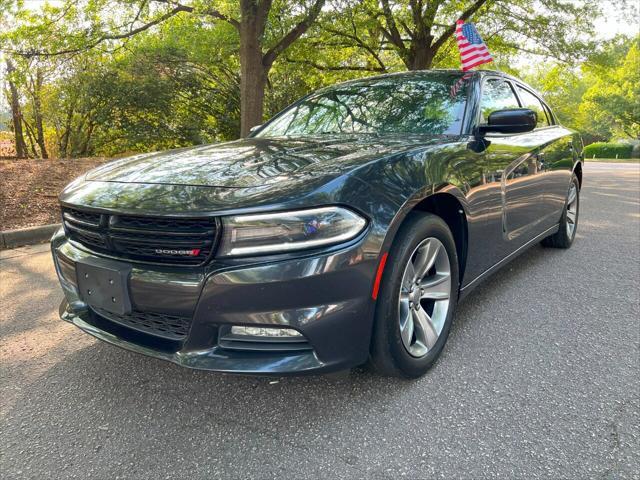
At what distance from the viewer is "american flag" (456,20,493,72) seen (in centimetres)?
961

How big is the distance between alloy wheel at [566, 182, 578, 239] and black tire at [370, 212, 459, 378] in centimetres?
299

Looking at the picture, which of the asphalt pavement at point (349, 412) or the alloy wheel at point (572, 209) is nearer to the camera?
the asphalt pavement at point (349, 412)

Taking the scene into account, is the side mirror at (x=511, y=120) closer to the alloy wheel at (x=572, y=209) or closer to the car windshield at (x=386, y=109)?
the car windshield at (x=386, y=109)

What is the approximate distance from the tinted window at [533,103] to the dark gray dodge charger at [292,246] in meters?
1.30

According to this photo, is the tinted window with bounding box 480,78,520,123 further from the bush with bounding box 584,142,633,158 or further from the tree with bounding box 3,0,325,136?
the bush with bounding box 584,142,633,158

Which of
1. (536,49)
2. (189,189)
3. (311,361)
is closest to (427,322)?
(311,361)

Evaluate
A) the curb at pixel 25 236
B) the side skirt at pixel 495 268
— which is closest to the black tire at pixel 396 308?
the side skirt at pixel 495 268

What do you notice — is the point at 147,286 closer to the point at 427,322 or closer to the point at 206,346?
the point at 206,346

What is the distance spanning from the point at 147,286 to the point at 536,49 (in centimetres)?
1597

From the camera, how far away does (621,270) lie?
12.4 feet

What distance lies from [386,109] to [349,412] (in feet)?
6.11

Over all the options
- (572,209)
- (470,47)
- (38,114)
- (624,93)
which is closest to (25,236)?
(572,209)

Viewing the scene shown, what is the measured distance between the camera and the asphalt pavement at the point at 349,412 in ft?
5.32

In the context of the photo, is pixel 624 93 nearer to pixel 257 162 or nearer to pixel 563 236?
pixel 563 236
